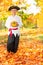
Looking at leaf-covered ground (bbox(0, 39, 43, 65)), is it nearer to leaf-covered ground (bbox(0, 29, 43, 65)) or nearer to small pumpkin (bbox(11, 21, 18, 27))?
leaf-covered ground (bbox(0, 29, 43, 65))

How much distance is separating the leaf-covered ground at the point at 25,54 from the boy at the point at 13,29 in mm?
42

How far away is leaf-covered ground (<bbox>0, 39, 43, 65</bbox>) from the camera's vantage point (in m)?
1.56

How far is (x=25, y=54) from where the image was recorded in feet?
5.18

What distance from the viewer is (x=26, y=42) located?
161cm

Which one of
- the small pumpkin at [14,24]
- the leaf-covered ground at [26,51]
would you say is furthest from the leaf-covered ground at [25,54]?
the small pumpkin at [14,24]

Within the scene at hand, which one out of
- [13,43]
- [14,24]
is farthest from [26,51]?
[14,24]

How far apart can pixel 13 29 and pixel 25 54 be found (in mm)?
232

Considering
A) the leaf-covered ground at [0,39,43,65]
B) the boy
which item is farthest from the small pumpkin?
the leaf-covered ground at [0,39,43,65]

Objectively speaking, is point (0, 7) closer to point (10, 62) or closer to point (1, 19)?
point (1, 19)

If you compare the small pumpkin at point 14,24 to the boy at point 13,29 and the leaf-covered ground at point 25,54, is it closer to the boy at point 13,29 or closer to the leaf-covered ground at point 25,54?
the boy at point 13,29

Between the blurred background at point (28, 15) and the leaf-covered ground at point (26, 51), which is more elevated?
the blurred background at point (28, 15)

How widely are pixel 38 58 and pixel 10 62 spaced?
0.77 ft

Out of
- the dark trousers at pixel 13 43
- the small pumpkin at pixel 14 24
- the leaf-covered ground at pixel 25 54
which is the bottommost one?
the leaf-covered ground at pixel 25 54

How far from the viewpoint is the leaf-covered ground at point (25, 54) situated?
1.56 m
